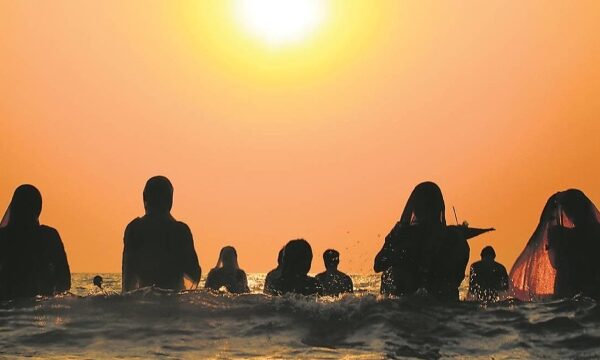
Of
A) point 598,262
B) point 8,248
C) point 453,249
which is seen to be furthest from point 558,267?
point 8,248

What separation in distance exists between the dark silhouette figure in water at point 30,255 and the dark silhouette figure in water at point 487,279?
6.04 meters

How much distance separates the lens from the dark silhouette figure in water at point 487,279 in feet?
49.5

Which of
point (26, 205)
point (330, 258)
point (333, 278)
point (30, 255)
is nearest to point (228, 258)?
point (330, 258)

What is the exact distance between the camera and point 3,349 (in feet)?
32.4

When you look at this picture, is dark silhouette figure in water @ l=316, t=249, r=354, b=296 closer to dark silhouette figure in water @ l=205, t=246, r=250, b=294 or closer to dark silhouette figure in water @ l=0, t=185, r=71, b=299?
dark silhouette figure in water @ l=205, t=246, r=250, b=294

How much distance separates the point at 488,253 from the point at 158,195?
6580 mm

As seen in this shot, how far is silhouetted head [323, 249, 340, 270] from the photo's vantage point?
15141mm

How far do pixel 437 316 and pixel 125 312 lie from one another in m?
3.39

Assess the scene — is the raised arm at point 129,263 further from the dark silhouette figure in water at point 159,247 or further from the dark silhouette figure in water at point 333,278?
the dark silhouette figure in water at point 333,278

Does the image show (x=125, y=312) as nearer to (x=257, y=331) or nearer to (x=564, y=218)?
(x=257, y=331)

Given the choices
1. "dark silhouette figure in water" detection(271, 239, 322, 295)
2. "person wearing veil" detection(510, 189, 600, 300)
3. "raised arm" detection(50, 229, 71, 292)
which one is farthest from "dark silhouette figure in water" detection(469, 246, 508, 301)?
"raised arm" detection(50, 229, 71, 292)

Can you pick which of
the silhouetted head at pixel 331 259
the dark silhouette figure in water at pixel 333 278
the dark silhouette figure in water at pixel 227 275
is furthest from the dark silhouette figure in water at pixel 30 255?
the silhouetted head at pixel 331 259

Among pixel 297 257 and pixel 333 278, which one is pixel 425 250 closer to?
pixel 297 257

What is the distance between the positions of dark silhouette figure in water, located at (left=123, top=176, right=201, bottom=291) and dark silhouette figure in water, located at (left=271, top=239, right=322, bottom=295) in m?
1.05
